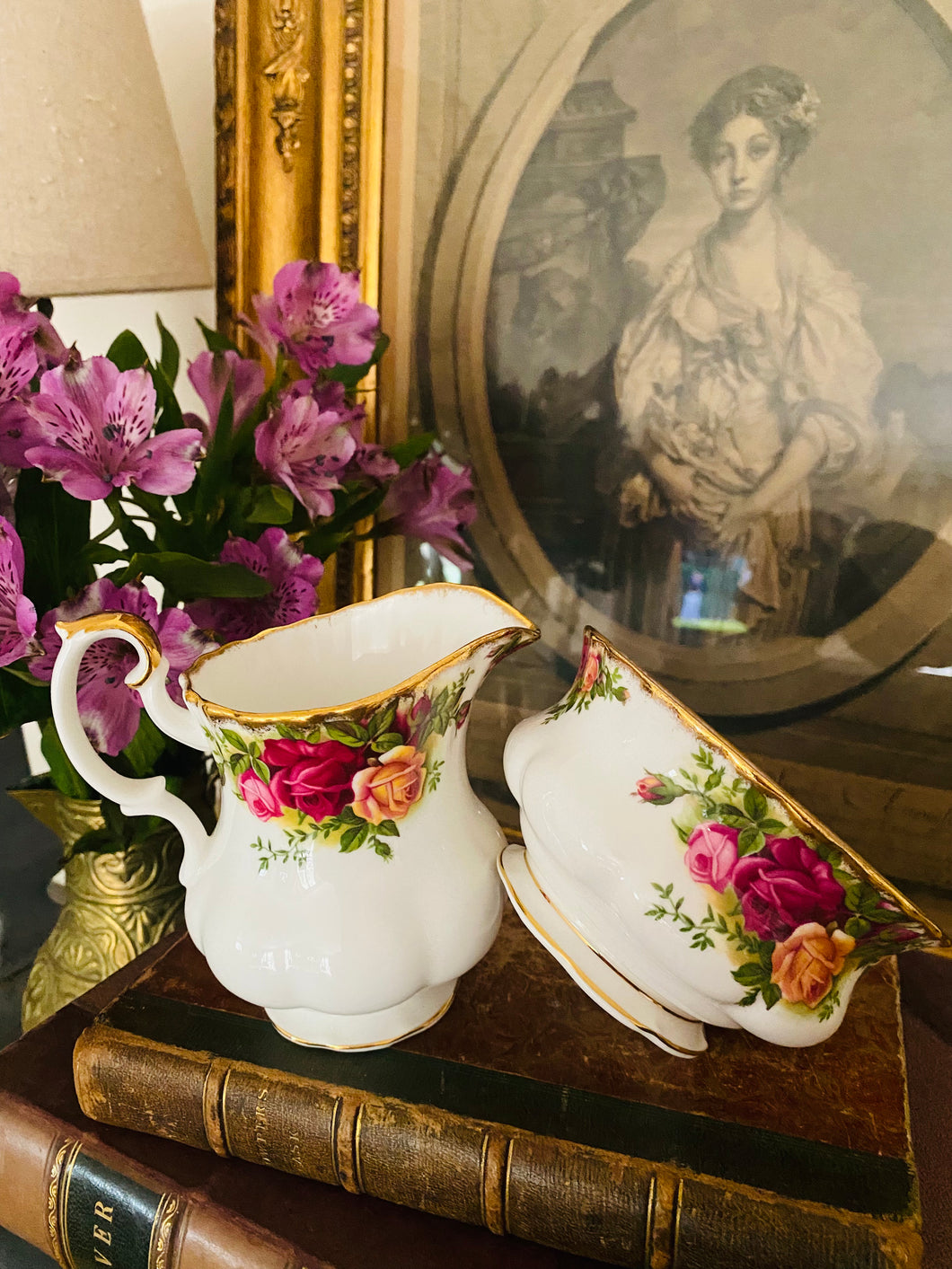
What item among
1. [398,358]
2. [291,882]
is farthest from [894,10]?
[291,882]

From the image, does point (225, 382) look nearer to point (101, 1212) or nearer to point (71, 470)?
point (71, 470)

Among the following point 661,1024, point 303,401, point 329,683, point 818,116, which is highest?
point 818,116

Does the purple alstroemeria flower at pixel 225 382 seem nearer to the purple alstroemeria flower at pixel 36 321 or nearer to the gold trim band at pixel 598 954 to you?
the purple alstroemeria flower at pixel 36 321

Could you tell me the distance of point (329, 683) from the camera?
55 cm

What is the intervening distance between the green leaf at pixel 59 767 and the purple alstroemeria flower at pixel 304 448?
8.3 inches

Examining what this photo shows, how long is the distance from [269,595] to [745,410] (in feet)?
1.13

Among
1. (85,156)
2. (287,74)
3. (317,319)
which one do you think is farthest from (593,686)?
(287,74)

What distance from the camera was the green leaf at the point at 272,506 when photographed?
53cm

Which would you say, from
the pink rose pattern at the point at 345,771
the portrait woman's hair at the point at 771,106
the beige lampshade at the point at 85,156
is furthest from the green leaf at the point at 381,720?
the portrait woman's hair at the point at 771,106

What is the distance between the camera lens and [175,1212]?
423 millimetres

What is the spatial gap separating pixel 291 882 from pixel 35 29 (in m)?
0.49

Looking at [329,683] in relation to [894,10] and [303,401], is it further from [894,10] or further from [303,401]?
[894,10]

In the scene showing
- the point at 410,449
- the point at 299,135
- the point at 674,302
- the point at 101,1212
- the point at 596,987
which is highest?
the point at 299,135

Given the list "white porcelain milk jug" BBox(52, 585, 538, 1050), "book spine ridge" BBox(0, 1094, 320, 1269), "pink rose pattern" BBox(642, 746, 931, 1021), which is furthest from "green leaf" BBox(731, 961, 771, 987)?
"book spine ridge" BBox(0, 1094, 320, 1269)
